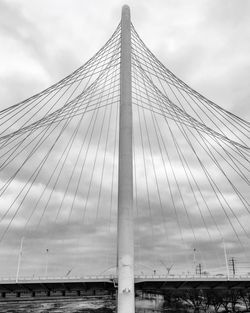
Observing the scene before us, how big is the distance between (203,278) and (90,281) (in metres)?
13.6

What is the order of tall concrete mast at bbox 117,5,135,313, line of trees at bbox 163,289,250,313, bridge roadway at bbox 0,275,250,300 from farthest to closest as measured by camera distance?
line of trees at bbox 163,289,250,313
bridge roadway at bbox 0,275,250,300
tall concrete mast at bbox 117,5,135,313

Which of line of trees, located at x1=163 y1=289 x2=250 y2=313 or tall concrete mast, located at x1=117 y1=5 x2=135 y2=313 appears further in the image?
line of trees, located at x1=163 y1=289 x2=250 y2=313

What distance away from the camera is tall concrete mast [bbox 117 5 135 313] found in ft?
74.0

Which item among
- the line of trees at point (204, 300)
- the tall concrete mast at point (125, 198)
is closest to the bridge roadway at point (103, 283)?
the tall concrete mast at point (125, 198)

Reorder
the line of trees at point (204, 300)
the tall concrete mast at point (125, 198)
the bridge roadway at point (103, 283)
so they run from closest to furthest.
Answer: the tall concrete mast at point (125, 198) → the bridge roadway at point (103, 283) → the line of trees at point (204, 300)

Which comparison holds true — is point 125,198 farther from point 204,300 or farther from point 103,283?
point 204,300

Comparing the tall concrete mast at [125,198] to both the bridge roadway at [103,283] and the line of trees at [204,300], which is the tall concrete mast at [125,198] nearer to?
the bridge roadway at [103,283]

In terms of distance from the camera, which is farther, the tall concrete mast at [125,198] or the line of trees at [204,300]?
the line of trees at [204,300]

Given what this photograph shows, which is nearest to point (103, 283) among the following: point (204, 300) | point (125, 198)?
point (125, 198)

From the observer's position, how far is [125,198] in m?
23.5

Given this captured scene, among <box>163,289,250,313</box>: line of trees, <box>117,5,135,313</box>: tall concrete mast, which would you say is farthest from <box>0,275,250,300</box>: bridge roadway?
<box>163,289,250,313</box>: line of trees

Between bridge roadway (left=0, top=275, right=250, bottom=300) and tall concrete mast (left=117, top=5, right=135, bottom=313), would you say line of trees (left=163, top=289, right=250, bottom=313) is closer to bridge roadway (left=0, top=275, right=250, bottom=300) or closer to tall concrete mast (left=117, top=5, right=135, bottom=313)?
bridge roadway (left=0, top=275, right=250, bottom=300)

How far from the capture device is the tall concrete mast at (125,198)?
22.6 m

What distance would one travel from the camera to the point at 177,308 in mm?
91750
